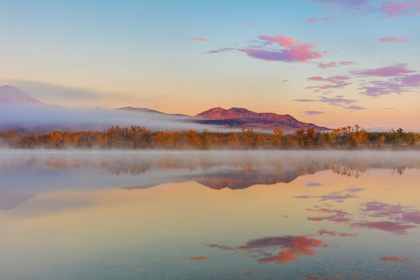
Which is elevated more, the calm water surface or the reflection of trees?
the calm water surface

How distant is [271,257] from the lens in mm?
12367

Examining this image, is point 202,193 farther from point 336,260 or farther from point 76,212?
point 336,260

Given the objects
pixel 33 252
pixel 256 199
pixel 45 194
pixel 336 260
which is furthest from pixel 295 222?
pixel 45 194

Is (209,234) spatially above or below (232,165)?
above

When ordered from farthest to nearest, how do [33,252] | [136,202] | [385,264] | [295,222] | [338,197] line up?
[338,197], [136,202], [295,222], [33,252], [385,264]

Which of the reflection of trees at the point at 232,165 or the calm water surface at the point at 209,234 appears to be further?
the reflection of trees at the point at 232,165

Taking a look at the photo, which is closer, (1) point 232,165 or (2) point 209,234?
(2) point 209,234

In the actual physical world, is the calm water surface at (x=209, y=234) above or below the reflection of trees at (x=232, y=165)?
above

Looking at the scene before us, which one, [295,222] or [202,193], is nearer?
[295,222]

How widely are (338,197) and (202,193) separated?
9.18 metres

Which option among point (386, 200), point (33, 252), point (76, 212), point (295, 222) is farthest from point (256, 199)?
point (33, 252)

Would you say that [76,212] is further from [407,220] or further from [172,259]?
[407,220]

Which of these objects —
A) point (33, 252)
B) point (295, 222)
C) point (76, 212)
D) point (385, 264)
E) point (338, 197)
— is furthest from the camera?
point (338, 197)

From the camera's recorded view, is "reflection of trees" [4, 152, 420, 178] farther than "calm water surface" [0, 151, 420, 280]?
Yes
